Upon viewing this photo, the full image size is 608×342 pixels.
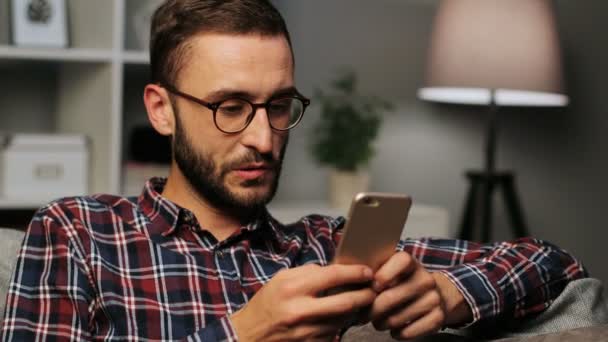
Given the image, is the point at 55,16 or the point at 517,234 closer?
the point at 55,16

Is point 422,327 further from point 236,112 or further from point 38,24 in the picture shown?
point 38,24

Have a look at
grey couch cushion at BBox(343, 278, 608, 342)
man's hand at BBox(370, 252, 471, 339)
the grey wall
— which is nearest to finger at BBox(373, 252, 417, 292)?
man's hand at BBox(370, 252, 471, 339)

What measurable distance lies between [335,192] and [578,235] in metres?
1.19

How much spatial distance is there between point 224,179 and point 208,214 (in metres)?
0.08

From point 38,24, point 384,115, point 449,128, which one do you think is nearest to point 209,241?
point 38,24

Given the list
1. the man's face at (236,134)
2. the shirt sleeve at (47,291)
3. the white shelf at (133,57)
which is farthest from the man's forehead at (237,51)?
the white shelf at (133,57)

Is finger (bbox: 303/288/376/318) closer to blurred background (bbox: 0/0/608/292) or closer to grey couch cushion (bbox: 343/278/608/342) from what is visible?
grey couch cushion (bbox: 343/278/608/342)

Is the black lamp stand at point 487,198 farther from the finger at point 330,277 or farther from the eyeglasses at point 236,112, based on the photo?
the finger at point 330,277

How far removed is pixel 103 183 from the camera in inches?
99.3

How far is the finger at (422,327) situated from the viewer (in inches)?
40.3

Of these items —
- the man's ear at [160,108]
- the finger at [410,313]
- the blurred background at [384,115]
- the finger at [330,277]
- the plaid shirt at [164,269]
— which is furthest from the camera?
the blurred background at [384,115]

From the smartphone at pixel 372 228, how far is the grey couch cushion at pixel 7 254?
1.73 ft

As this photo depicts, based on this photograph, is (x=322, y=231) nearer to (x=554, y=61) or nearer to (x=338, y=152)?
(x=338, y=152)

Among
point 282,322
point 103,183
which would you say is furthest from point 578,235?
point 282,322
